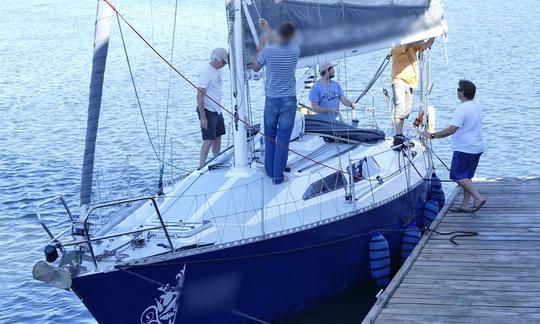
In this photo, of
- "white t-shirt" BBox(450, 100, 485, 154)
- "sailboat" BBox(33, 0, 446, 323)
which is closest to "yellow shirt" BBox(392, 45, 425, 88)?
"sailboat" BBox(33, 0, 446, 323)

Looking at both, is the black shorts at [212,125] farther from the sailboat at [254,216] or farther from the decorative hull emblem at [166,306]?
the decorative hull emblem at [166,306]

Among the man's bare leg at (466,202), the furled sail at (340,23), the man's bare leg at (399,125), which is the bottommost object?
the man's bare leg at (466,202)

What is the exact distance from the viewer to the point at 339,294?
39.2 feet

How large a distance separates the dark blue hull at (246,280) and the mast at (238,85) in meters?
1.53

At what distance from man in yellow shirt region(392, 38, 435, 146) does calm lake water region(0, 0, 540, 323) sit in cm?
146

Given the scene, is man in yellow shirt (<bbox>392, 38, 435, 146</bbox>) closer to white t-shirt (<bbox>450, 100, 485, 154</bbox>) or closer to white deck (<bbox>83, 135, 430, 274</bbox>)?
white deck (<bbox>83, 135, 430, 274</bbox>)

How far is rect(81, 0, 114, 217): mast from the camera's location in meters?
9.49

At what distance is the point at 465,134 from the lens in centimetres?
1223

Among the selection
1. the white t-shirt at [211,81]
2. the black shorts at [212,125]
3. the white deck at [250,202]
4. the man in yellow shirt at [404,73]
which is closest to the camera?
the white deck at [250,202]

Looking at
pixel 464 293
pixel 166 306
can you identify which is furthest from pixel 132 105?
pixel 464 293

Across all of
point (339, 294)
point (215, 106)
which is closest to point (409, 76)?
point (215, 106)

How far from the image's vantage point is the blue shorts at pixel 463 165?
1234 centimetres

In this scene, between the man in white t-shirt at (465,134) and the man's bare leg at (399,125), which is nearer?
the man in white t-shirt at (465,134)

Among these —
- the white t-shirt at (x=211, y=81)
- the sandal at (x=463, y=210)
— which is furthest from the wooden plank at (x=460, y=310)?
the white t-shirt at (x=211, y=81)
